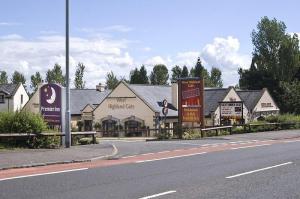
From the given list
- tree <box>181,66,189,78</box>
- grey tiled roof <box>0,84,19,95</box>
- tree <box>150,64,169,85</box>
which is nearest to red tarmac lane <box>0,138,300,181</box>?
grey tiled roof <box>0,84,19,95</box>

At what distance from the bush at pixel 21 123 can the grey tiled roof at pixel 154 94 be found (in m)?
34.8

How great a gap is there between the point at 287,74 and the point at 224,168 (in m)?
73.5

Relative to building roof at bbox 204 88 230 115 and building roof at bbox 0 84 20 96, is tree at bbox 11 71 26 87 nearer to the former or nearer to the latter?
building roof at bbox 0 84 20 96

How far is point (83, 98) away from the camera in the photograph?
239 ft

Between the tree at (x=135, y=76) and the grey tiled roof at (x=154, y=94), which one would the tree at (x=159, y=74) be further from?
A: the grey tiled roof at (x=154, y=94)

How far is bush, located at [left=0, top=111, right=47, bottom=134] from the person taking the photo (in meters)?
23.9

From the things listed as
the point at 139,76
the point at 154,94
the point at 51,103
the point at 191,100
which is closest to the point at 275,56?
the point at 154,94

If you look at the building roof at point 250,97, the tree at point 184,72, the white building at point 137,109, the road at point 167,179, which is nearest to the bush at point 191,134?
the white building at point 137,109

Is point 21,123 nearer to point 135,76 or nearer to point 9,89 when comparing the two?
point 9,89

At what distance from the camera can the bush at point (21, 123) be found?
78.4 feet

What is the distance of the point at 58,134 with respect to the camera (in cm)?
2395

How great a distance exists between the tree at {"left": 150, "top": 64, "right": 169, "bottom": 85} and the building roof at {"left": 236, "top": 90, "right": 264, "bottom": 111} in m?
63.8

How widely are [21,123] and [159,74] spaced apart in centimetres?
11431

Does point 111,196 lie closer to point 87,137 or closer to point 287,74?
point 87,137
